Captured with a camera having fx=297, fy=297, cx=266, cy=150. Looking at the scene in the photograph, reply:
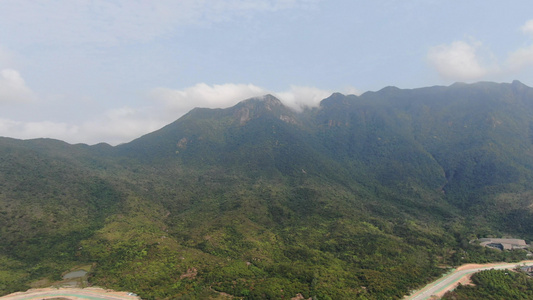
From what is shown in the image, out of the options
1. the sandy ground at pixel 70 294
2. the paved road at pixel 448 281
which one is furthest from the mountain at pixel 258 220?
the sandy ground at pixel 70 294

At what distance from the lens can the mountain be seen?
7406cm

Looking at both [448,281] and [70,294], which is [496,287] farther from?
[70,294]

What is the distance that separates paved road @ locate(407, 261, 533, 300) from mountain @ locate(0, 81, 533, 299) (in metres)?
2.54

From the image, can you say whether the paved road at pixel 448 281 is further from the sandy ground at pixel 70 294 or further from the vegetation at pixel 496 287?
the sandy ground at pixel 70 294

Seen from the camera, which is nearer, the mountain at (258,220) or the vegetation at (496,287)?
the vegetation at (496,287)

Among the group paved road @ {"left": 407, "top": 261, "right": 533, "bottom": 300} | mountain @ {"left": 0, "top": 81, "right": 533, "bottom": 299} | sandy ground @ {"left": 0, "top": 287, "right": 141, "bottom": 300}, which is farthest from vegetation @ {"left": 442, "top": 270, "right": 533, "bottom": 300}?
sandy ground @ {"left": 0, "top": 287, "right": 141, "bottom": 300}

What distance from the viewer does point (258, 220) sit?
120 meters

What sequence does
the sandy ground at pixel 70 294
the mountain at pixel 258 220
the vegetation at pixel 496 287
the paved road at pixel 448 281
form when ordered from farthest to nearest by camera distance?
1. the mountain at pixel 258 220
2. the paved road at pixel 448 281
3. the vegetation at pixel 496 287
4. the sandy ground at pixel 70 294

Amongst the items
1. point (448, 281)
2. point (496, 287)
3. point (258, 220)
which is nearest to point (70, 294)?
point (258, 220)

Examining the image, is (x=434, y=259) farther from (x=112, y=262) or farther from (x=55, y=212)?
(x=55, y=212)

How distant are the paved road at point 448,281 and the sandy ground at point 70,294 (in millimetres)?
63670

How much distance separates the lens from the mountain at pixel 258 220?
2916 inches

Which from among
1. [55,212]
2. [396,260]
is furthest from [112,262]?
[396,260]

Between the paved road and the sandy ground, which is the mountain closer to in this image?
the paved road
